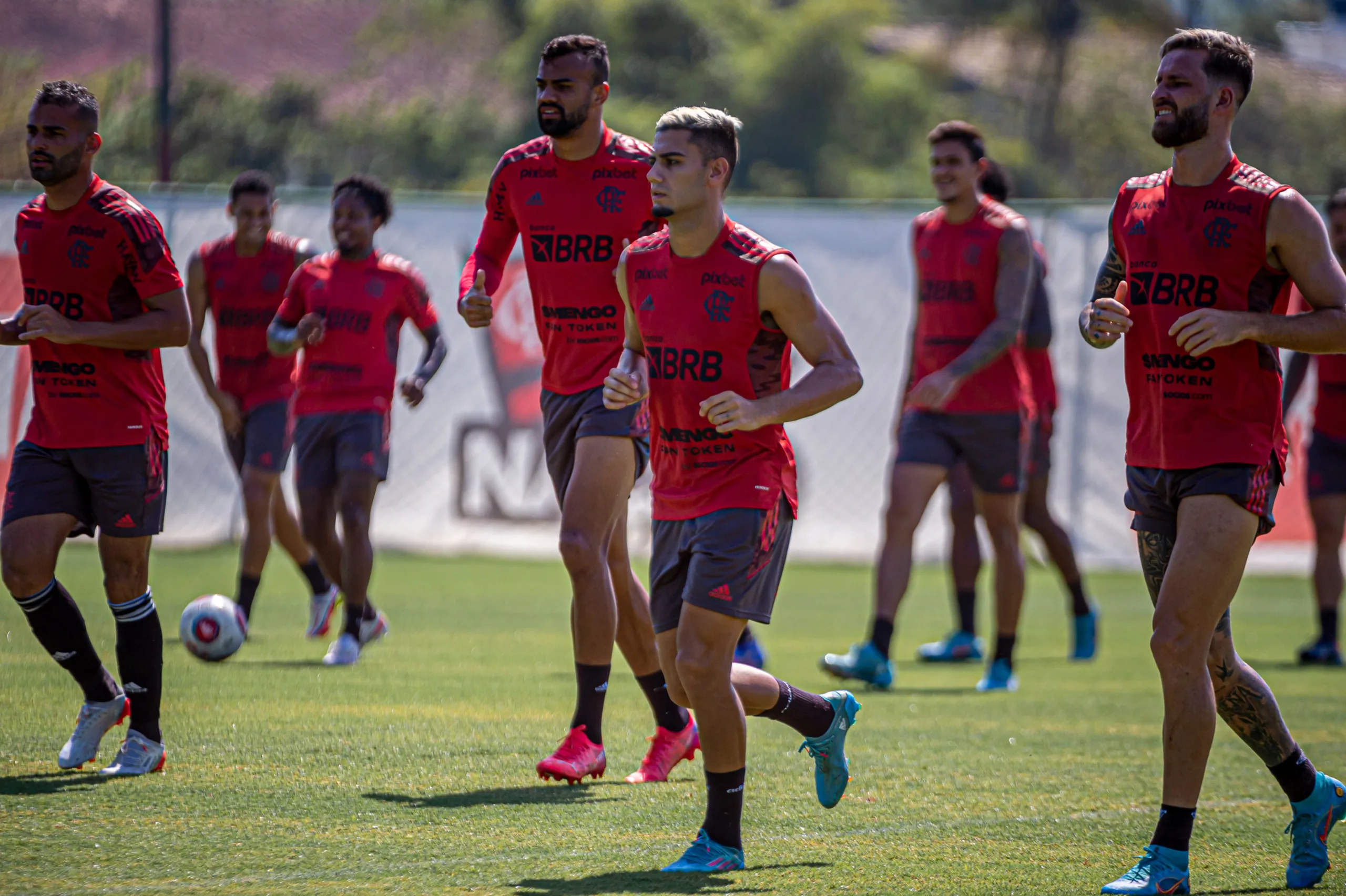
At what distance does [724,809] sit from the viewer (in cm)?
476

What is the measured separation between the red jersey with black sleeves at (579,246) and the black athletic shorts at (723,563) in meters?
1.55

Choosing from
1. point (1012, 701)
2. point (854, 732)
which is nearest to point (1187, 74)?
point (854, 732)

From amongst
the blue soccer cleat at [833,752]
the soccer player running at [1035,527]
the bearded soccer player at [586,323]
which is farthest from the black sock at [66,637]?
the soccer player running at [1035,527]

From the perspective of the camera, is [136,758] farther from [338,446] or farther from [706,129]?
[338,446]

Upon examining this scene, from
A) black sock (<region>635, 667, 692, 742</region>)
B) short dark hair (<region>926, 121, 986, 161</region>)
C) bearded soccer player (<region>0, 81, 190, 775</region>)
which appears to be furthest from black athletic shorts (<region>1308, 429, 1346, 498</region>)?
bearded soccer player (<region>0, 81, 190, 775</region>)

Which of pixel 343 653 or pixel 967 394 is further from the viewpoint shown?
pixel 967 394

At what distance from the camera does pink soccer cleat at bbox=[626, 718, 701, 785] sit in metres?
6.12

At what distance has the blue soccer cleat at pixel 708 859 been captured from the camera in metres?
4.64

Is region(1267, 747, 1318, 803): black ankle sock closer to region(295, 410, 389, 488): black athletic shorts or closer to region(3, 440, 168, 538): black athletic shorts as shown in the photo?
region(3, 440, 168, 538): black athletic shorts

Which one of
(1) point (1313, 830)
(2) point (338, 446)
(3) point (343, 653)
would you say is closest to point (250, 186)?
(2) point (338, 446)

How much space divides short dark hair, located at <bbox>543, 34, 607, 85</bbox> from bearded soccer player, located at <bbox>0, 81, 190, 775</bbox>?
162 centimetres

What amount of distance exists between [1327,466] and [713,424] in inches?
287

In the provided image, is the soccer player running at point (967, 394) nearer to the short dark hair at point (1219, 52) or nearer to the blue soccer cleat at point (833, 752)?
the blue soccer cleat at point (833, 752)

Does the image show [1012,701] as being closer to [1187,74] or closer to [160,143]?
[1187,74]
